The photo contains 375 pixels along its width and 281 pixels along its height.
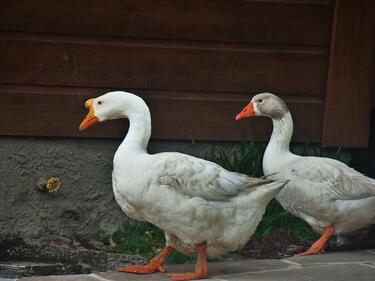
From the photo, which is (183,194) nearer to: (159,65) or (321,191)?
(321,191)

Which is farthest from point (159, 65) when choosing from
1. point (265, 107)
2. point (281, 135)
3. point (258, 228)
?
point (258, 228)

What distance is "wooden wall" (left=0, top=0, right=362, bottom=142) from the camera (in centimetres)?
720

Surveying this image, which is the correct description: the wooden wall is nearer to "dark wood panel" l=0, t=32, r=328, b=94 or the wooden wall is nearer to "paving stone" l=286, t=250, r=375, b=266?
"dark wood panel" l=0, t=32, r=328, b=94

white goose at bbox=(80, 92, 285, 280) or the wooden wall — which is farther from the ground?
the wooden wall

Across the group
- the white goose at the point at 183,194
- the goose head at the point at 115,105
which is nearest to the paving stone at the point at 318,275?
the white goose at the point at 183,194

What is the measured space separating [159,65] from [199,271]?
6.67ft

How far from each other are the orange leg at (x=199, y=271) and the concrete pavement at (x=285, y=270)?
0.06 meters

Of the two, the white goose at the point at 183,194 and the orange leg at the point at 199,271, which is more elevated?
the white goose at the point at 183,194

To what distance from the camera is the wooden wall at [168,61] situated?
7.20 m

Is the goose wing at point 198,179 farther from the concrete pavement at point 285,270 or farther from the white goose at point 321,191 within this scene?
the white goose at point 321,191

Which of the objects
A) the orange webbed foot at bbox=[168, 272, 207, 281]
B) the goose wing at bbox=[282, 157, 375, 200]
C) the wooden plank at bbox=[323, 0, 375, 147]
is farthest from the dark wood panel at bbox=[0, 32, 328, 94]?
the orange webbed foot at bbox=[168, 272, 207, 281]

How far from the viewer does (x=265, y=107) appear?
7305 millimetres

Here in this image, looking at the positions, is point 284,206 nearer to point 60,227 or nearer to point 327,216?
point 327,216

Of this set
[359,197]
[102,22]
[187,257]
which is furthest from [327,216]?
[102,22]
